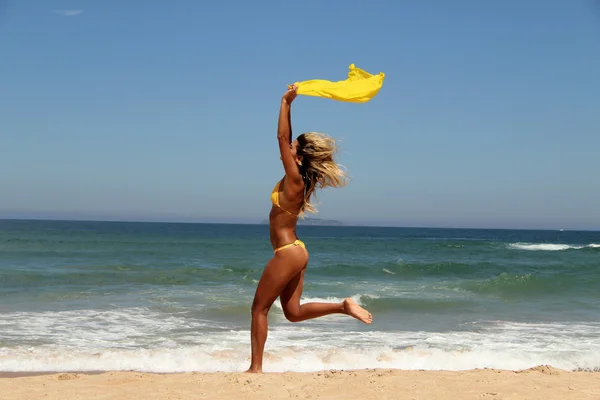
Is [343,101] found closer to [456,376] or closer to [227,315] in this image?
[456,376]

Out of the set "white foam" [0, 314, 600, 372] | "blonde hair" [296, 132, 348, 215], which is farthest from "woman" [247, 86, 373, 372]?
"white foam" [0, 314, 600, 372]

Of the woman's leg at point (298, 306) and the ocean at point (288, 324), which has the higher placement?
the woman's leg at point (298, 306)

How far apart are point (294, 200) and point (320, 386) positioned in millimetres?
1545

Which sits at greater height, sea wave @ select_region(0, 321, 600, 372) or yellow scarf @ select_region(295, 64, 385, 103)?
yellow scarf @ select_region(295, 64, 385, 103)

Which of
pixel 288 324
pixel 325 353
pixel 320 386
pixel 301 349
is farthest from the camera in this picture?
pixel 288 324

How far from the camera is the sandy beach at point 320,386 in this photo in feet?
16.3

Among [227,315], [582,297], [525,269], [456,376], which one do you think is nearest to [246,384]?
[456,376]

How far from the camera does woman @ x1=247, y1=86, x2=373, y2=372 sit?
17.5 ft

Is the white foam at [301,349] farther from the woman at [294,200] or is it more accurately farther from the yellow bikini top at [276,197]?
the yellow bikini top at [276,197]

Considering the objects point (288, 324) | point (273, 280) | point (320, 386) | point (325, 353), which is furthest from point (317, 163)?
point (288, 324)

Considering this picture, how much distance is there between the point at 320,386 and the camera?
520 cm

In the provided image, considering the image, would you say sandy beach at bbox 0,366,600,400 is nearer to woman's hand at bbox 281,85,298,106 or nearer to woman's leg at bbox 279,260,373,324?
woman's leg at bbox 279,260,373,324

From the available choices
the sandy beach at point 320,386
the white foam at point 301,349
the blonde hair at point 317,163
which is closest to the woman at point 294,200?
the blonde hair at point 317,163

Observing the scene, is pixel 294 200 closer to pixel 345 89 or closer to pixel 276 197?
pixel 276 197
